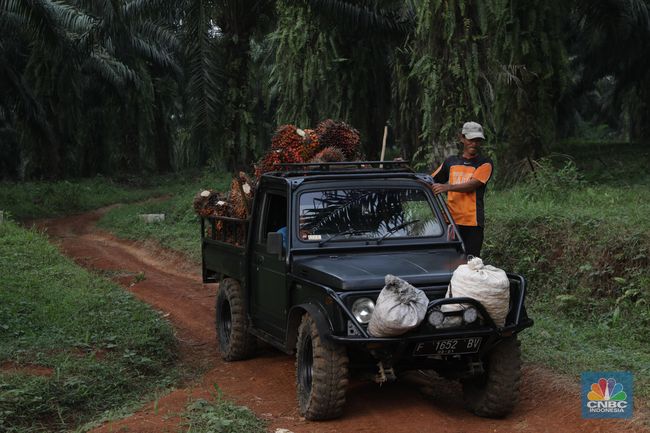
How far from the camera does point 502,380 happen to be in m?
6.92

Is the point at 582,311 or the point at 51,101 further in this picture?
the point at 51,101

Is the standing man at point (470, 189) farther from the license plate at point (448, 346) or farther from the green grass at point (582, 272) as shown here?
the license plate at point (448, 346)

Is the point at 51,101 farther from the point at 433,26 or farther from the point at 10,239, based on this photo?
the point at 433,26

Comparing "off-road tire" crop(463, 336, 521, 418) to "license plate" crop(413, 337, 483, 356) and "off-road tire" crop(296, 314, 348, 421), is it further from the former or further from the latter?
"off-road tire" crop(296, 314, 348, 421)

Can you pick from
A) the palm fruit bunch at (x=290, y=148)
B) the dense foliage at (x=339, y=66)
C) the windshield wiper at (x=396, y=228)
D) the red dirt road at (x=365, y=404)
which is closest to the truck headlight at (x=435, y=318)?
the red dirt road at (x=365, y=404)

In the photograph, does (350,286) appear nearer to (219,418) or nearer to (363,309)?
(363,309)

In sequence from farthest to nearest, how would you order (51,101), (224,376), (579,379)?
(51,101), (224,376), (579,379)

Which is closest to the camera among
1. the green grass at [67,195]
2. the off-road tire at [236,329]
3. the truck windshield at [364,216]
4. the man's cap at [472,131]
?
the truck windshield at [364,216]

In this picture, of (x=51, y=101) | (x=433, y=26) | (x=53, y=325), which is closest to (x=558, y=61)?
(x=433, y=26)

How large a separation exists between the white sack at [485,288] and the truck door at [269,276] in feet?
6.05

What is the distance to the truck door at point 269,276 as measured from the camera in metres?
8.02

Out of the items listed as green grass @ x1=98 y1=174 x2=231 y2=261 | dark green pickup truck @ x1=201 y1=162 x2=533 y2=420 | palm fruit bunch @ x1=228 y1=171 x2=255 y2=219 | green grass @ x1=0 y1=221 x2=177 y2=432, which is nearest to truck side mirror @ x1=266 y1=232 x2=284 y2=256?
dark green pickup truck @ x1=201 y1=162 x2=533 y2=420

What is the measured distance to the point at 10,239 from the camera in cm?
1608

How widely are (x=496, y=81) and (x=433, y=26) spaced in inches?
55.4
